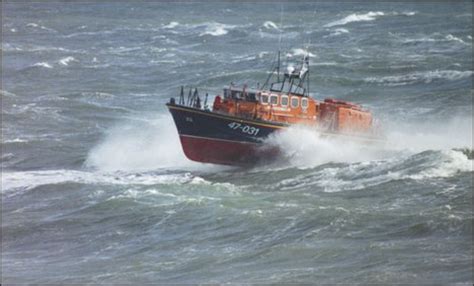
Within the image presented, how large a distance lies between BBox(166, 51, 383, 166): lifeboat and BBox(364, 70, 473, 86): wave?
1767 cm

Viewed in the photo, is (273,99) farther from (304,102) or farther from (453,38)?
(453,38)

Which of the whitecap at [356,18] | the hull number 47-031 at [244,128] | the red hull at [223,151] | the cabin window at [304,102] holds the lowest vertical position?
the red hull at [223,151]

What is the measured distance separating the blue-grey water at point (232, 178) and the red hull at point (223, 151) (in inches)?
16.3

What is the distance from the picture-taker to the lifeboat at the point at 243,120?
34281 millimetres

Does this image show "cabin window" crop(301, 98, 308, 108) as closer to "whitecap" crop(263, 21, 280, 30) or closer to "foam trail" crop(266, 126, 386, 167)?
"foam trail" crop(266, 126, 386, 167)

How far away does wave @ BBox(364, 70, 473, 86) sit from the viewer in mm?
52250

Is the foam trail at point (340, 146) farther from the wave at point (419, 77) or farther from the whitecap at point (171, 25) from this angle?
the whitecap at point (171, 25)

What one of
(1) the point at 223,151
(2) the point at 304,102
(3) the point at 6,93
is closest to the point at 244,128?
(1) the point at 223,151

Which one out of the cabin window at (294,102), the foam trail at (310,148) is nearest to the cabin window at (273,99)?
the cabin window at (294,102)

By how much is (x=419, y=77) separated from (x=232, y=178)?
22202 mm

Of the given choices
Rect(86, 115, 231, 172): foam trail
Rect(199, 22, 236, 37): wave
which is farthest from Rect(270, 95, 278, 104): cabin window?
Rect(199, 22, 236, 37): wave

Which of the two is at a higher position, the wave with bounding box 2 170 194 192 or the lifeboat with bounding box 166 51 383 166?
the lifeboat with bounding box 166 51 383 166

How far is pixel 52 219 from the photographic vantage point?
29.3 m

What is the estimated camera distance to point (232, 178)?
3394 cm
